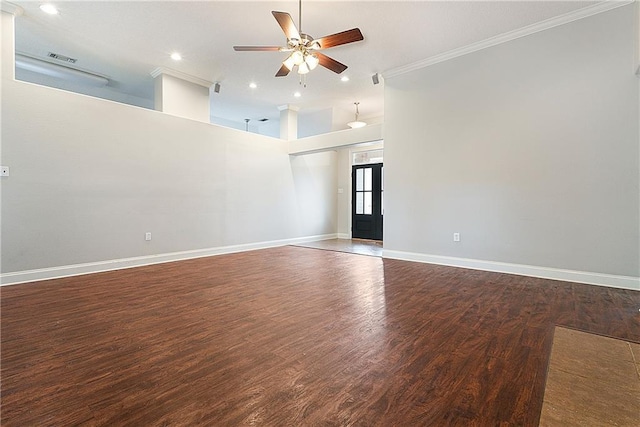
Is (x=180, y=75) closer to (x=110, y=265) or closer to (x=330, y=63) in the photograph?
(x=330, y=63)

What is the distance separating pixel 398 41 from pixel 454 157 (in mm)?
1931

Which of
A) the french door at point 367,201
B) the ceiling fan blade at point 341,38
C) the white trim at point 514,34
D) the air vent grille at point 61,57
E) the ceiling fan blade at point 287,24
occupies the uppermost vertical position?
the air vent grille at point 61,57

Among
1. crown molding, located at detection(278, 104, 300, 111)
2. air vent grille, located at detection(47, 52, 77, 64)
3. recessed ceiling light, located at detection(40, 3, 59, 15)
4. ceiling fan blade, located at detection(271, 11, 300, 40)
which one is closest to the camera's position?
ceiling fan blade, located at detection(271, 11, 300, 40)

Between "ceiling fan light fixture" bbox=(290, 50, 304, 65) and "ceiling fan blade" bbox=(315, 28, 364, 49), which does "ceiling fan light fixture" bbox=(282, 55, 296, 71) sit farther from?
"ceiling fan blade" bbox=(315, 28, 364, 49)

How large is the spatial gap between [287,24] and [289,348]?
3087 mm

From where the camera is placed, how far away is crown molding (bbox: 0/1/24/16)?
11.5 feet

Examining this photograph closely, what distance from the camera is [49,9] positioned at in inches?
142

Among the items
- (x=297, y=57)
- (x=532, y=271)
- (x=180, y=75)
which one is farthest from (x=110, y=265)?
(x=532, y=271)

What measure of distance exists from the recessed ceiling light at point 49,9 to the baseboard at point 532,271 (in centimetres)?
586

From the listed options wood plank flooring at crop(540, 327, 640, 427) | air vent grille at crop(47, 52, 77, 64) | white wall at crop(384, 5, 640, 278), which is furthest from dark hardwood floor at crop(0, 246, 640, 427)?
air vent grille at crop(47, 52, 77, 64)

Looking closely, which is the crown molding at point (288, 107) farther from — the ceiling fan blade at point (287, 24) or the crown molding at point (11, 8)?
the crown molding at point (11, 8)

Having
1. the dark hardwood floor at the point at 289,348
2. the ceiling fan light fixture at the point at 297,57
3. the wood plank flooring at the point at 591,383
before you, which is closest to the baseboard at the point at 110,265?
the dark hardwood floor at the point at 289,348

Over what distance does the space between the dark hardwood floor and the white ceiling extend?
335 centimetres

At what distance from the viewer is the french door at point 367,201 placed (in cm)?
809
